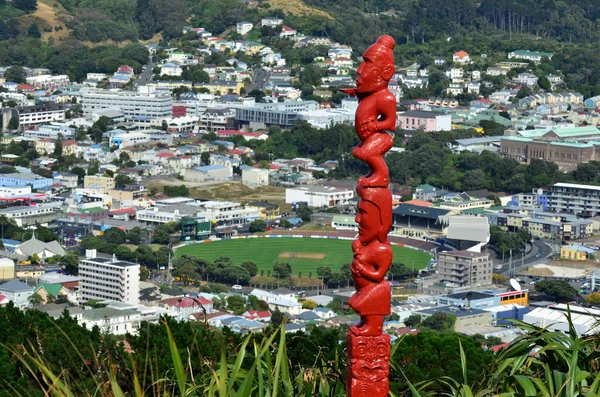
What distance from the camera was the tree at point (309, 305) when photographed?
2292 centimetres

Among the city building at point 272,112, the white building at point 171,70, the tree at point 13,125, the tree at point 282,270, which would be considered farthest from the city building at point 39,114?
the tree at point 282,270

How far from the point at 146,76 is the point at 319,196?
61.4 feet

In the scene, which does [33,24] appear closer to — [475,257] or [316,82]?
[316,82]

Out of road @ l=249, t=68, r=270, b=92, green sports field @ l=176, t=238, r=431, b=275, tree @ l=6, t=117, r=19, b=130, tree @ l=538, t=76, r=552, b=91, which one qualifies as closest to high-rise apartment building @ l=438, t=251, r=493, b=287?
green sports field @ l=176, t=238, r=431, b=275

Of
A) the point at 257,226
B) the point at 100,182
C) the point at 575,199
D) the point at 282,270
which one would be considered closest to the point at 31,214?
the point at 100,182

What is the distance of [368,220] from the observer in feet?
17.6

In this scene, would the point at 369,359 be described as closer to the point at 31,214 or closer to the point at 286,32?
the point at 31,214

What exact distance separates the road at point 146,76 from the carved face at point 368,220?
43460 mm

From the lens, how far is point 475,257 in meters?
26.2

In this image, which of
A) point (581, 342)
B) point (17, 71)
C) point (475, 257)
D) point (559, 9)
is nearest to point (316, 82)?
point (17, 71)

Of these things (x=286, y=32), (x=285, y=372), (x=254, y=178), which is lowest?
(x=254, y=178)

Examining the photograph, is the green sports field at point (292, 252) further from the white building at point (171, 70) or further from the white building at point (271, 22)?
the white building at point (271, 22)

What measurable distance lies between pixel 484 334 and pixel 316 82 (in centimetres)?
2928

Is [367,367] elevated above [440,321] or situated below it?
above
